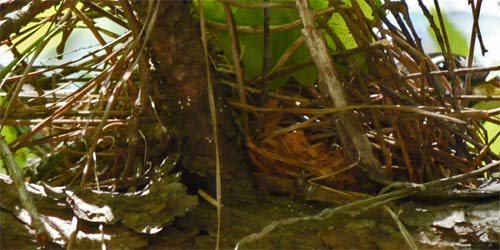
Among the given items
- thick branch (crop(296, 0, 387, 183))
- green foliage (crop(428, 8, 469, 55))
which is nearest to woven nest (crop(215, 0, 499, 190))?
thick branch (crop(296, 0, 387, 183))

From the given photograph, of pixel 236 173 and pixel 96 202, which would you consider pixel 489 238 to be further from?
pixel 96 202

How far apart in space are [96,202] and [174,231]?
87 millimetres

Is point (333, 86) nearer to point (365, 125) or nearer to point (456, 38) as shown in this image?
point (365, 125)

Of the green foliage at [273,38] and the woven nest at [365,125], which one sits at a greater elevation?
the green foliage at [273,38]

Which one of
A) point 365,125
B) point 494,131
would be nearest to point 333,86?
point 365,125

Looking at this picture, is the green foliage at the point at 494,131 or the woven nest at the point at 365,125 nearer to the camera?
the woven nest at the point at 365,125

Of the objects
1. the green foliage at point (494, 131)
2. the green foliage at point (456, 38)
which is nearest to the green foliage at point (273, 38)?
the green foliage at point (494, 131)

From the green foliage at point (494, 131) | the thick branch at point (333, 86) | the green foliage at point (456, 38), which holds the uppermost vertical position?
the thick branch at point (333, 86)

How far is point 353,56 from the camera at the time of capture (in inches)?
33.4

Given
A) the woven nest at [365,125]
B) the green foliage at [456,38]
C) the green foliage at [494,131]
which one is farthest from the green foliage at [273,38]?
the green foliage at [456,38]

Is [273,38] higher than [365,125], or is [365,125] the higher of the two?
[273,38]

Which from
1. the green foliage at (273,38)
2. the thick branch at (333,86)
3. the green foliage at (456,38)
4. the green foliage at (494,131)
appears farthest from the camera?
the green foliage at (456,38)

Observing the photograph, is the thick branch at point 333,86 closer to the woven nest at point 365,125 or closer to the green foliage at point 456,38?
the woven nest at point 365,125

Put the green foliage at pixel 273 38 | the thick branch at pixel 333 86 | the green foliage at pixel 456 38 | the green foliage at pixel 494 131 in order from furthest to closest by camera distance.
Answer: the green foliage at pixel 456 38 < the green foliage at pixel 494 131 < the green foliage at pixel 273 38 < the thick branch at pixel 333 86
